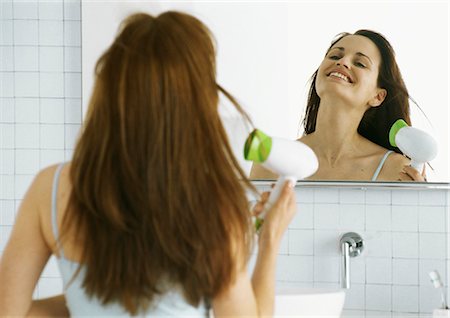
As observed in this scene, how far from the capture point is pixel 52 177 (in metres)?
1.20

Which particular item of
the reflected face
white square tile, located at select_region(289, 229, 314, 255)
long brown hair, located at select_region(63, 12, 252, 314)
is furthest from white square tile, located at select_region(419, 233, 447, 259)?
long brown hair, located at select_region(63, 12, 252, 314)

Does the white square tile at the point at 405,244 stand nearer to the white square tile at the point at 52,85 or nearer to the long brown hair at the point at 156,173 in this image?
the white square tile at the point at 52,85

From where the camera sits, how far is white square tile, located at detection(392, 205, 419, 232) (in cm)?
238

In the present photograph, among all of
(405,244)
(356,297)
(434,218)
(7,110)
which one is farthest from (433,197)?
(7,110)

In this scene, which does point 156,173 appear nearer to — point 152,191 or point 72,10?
point 152,191

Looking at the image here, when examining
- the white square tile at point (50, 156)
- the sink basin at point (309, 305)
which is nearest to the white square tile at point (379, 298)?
the sink basin at point (309, 305)

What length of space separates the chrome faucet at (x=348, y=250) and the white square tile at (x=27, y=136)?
1041 mm

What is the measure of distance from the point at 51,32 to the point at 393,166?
1170 mm

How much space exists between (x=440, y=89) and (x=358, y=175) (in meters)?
0.35

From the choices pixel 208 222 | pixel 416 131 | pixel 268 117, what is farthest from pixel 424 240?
pixel 208 222

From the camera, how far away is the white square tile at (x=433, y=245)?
2.37 metres

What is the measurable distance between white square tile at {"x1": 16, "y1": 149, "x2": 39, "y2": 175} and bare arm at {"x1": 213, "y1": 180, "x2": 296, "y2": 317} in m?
1.38

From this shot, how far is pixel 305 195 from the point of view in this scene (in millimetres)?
2434

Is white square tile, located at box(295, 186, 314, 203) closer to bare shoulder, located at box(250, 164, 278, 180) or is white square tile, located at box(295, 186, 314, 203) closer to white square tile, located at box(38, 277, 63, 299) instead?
bare shoulder, located at box(250, 164, 278, 180)
